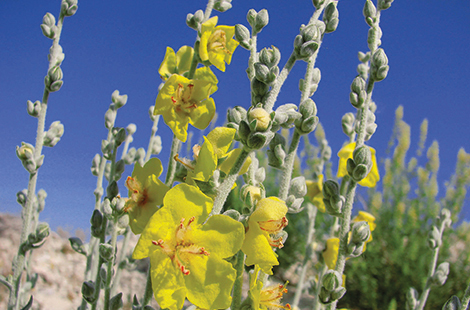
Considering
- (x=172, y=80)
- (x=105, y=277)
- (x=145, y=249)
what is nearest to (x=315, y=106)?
(x=172, y=80)

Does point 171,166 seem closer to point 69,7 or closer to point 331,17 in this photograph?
point 331,17

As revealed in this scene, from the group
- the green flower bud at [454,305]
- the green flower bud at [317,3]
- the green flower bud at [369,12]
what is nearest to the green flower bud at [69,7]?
the green flower bud at [317,3]

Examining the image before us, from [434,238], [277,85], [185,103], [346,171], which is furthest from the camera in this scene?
[434,238]

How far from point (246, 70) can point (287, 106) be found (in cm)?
21

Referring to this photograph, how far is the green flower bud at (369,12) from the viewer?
39.8 inches

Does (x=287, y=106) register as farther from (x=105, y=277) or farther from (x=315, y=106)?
(x=105, y=277)

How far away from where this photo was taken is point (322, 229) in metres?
3.84

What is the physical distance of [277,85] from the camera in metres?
0.69

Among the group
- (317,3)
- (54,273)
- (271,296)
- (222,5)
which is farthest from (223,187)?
(54,273)

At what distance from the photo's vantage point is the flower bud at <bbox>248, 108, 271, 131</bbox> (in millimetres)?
568

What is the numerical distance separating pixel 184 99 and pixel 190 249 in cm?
42

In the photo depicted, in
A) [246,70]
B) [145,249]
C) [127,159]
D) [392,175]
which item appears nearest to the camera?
[145,249]

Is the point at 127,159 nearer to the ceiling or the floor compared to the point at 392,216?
nearer to the floor

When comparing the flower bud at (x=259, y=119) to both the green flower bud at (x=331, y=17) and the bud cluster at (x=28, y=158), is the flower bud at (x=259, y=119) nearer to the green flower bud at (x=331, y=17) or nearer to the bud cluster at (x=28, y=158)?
the green flower bud at (x=331, y=17)
